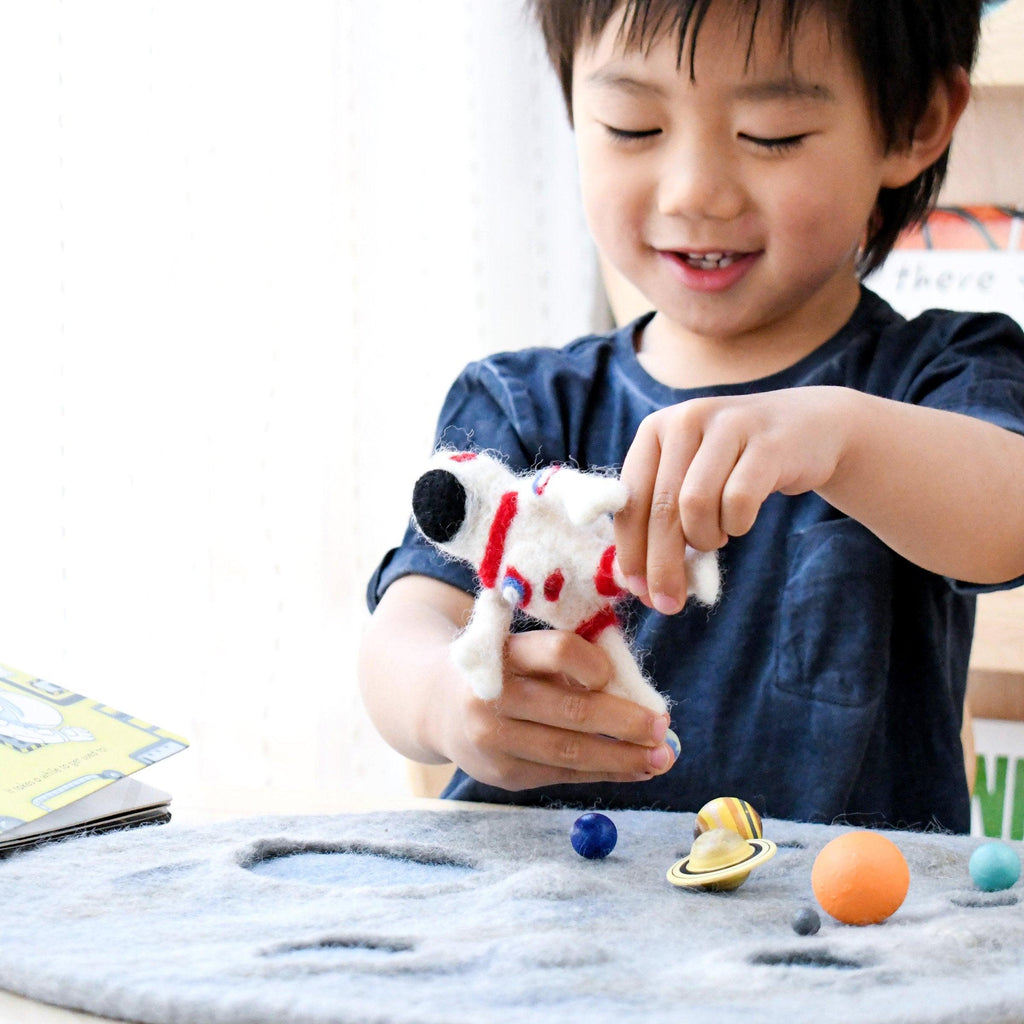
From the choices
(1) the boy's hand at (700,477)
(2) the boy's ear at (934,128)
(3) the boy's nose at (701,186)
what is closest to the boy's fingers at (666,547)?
(1) the boy's hand at (700,477)

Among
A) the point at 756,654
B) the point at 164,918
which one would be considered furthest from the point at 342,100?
the point at 164,918

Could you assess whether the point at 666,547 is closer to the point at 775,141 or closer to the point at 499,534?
the point at 499,534

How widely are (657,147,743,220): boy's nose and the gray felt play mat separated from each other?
0.34 meters

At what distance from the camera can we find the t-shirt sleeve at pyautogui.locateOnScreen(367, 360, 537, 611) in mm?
766

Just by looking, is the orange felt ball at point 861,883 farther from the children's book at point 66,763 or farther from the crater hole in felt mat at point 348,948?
the children's book at point 66,763

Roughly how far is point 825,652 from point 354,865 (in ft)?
1.18

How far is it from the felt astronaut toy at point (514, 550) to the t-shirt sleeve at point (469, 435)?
0.27 meters

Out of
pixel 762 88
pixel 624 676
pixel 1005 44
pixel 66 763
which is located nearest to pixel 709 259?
pixel 762 88

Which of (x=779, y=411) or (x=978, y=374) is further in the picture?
(x=978, y=374)

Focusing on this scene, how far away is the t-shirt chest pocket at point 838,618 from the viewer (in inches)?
29.1

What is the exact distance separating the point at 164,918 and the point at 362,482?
0.78m

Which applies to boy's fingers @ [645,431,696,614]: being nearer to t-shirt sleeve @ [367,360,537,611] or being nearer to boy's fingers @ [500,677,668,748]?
boy's fingers @ [500,677,668,748]

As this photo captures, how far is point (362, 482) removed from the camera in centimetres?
117

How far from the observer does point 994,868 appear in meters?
0.47
